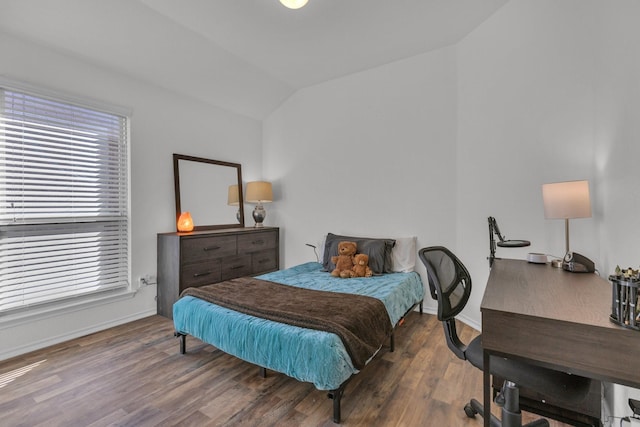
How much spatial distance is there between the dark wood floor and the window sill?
288 mm

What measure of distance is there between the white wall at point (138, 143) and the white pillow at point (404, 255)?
2.60m

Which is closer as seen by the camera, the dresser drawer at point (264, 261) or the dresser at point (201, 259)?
the dresser at point (201, 259)

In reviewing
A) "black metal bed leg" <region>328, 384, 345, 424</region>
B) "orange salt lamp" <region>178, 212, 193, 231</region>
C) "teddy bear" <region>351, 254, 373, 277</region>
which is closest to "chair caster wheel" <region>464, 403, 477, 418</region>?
"black metal bed leg" <region>328, 384, 345, 424</region>

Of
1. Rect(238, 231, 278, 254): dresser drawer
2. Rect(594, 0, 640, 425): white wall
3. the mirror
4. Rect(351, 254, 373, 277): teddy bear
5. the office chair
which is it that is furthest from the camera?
Rect(238, 231, 278, 254): dresser drawer

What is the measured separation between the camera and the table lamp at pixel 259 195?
4223 millimetres

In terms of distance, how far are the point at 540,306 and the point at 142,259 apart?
353 cm

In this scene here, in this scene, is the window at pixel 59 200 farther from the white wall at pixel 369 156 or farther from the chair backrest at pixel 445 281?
the chair backrest at pixel 445 281

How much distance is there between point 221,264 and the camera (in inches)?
140

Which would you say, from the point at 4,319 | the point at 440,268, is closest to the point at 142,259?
the point at 4,319

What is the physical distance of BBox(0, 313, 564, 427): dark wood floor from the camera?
5.50 feet

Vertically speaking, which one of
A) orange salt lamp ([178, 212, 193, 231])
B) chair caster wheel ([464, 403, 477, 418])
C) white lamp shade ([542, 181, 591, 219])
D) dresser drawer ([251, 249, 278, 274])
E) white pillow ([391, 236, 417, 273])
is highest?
white lamp shade ([542, 181, 591, 219])

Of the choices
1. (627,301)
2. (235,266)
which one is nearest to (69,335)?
(235,266)

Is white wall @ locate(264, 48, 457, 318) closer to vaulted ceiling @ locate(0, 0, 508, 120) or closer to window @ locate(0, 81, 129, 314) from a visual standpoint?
vaulted ceiling @ locate(0, 0, 508, 120)

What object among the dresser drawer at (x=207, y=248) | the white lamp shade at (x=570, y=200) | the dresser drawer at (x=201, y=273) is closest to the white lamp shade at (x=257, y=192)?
the dresser drawer at (x=207, y=248)
